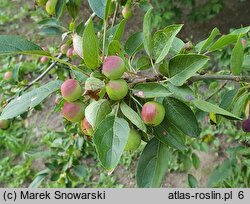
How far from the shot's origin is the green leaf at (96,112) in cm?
72

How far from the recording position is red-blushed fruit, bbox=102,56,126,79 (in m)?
0.74

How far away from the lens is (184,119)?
2.68ft

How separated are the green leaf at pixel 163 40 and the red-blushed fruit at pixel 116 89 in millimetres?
112

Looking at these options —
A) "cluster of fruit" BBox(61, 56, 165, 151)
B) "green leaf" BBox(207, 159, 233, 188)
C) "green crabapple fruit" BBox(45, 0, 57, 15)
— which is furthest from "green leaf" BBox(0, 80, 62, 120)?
"green leaf" BBox(207, 159, 233, 188)

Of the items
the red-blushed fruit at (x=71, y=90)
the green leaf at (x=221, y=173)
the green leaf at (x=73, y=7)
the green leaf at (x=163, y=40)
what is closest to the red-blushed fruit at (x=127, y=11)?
the green leaf at (x=73, y=7)

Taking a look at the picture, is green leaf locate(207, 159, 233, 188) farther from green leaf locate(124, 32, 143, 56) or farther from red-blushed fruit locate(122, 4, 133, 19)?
green leaf locate(124, 32, 143, 56)

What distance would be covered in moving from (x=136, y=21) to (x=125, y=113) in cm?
298

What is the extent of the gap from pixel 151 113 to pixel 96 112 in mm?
104

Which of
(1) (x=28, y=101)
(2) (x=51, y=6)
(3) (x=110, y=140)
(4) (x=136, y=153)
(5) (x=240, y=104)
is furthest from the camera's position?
(4) (x=136, y=153)

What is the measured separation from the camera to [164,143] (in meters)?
0.84

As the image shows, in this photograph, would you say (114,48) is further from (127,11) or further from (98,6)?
(127,11)

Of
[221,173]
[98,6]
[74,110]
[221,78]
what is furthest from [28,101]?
[221,173]

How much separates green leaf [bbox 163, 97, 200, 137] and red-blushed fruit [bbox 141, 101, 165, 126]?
0.06 meters
